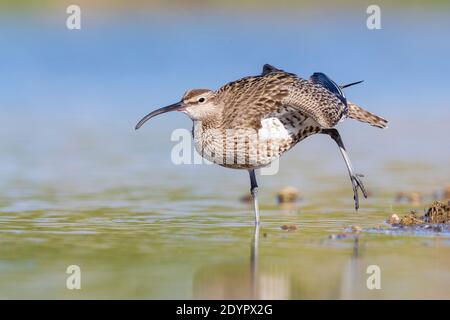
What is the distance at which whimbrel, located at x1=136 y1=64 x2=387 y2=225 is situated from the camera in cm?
1220

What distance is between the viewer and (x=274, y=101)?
12461mm

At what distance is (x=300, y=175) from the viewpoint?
16766 mm

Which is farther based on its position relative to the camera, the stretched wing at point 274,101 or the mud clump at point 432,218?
the stretched wing at point 274,101

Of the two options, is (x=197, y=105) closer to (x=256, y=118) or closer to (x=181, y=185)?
(x=256, y=118)

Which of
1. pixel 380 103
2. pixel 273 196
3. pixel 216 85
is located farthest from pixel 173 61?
pixel 273 196

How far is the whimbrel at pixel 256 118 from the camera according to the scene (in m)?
12.2

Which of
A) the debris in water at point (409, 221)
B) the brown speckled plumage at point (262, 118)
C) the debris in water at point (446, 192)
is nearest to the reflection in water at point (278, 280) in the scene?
the debris in water at point (409, 221)

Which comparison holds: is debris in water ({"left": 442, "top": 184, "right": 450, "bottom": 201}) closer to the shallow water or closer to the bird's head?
the shallow water

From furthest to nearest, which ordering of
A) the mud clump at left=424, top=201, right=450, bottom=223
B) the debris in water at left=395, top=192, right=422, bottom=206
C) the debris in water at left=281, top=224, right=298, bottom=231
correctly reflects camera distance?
the debris in water at left=395, top=192, right=422, bottom=206, the mud clump at left=424, top=201, right=450, bottom=223, the debris in water at left=281, top=224, right=298, bottom=231

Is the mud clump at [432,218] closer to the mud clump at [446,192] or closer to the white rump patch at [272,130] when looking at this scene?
the white rump patch at [272,130]

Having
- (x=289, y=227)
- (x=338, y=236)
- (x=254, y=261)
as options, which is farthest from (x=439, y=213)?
(x=254, y=261)

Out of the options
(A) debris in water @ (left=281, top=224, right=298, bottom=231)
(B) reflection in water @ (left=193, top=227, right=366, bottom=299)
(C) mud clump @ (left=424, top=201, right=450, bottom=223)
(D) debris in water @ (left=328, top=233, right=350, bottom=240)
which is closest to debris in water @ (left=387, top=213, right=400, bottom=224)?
(C) mud clump @ (left=424, top=201, right=450, bottom=223)
